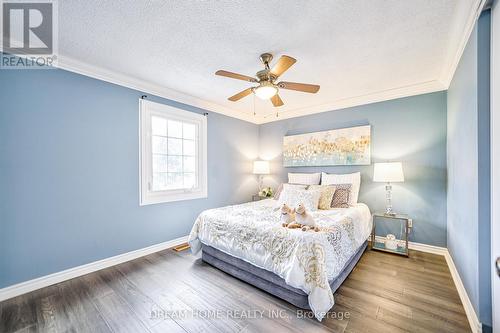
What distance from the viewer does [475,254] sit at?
1.54m

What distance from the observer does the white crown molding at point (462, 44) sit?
58.2 inches

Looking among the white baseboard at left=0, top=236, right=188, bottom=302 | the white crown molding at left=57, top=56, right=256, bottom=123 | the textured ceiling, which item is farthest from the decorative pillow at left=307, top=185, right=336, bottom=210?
the white baseboard at left=0, top=236, right=188, bottom=302

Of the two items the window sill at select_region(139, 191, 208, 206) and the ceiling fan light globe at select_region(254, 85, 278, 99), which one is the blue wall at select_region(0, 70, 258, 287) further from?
the ceiling fan light globe at select_region(254, 85, 278, 99)

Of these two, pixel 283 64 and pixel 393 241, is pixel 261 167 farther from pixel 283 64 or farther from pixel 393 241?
pixel 283 64

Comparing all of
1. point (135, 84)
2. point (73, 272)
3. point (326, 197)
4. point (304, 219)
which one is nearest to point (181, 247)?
point (73, 272)

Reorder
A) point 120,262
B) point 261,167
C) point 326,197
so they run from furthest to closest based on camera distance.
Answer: point 261,167
point 326,197
point 120,262

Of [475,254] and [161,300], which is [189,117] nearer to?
[161,300]

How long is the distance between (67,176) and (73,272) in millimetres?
1120

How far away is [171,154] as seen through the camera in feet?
10.9

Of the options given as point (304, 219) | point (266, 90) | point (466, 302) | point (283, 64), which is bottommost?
point (466, 302)

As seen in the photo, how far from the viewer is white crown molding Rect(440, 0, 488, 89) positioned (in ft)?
4.85

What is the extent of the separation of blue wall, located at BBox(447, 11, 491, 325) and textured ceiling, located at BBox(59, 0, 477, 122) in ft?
1.13

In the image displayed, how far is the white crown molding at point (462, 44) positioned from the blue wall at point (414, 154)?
33 cm

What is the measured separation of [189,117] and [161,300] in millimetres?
2691
